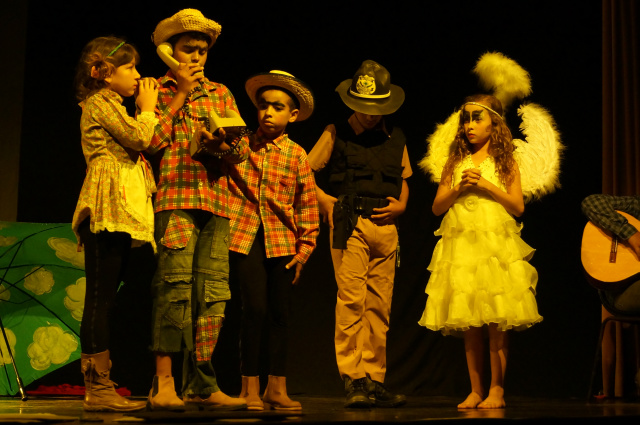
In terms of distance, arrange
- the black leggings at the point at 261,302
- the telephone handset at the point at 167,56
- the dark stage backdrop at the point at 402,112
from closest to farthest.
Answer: the telephone handset at the point at 167,56
the black leggings at the point at 261,302
the dark stage backdrop at the point at 402,112

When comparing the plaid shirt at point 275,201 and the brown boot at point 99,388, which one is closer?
the brown boot at point 99,388

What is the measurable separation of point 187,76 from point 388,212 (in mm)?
1230

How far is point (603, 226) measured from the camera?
4.16 meters

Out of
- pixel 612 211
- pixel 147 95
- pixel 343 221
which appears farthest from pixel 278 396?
pixel 612 211

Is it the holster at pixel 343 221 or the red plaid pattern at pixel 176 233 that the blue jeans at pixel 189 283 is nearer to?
the red plaid pattern at pixel 176 233

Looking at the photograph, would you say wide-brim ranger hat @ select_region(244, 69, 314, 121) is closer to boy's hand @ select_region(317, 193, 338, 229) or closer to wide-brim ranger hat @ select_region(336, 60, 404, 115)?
wide-brim ranger hat @ select_region(336, 60, 404, 115)

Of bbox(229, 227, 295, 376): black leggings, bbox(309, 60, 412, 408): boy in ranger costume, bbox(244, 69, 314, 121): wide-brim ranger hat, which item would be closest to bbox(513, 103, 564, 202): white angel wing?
bbox(309, 60, 412, 408): boy in ranger costume

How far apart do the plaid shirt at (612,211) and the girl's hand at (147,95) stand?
249 cm

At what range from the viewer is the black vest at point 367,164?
145 inches

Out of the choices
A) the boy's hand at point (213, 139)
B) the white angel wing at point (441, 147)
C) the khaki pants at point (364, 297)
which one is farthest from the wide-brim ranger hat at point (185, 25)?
the white angel wing at point (441, 147)

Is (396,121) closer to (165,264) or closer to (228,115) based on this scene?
(228,115)

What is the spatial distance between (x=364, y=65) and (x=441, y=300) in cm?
121

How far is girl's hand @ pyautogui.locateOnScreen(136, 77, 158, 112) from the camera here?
287cm

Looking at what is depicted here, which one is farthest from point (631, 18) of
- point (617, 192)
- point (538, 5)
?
point (617, 192)
